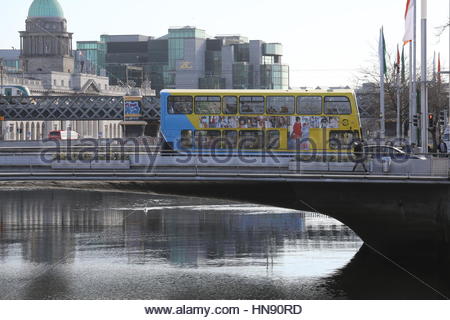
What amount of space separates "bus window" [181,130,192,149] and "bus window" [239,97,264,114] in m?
3.35

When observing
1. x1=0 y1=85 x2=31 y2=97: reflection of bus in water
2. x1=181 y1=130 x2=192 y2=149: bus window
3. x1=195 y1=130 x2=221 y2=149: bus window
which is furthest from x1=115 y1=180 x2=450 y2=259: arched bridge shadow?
x1=0 y1=85 x2=31 y2=97: reflection of bus in water

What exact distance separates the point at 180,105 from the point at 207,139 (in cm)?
252

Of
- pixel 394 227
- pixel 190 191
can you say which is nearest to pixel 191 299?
pixel 190 191

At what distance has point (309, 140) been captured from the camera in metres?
54.1

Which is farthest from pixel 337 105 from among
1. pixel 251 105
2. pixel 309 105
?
pixel 251 105

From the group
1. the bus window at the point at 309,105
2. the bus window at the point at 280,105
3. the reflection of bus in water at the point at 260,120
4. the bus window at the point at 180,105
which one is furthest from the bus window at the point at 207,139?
the bus window at the point at 309,105

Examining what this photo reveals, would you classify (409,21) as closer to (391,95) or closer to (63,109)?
(391,95)

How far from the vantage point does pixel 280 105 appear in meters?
53.6

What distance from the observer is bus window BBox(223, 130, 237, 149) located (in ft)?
178

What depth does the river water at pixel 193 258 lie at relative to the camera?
123ft

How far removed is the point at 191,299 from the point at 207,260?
26.2 feet

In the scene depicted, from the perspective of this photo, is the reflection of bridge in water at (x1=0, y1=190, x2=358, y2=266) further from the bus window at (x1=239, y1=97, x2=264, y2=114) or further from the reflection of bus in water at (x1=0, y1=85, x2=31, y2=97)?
the reflection of bus in water at (x1=0, y1=85, x2=31, y2=97)

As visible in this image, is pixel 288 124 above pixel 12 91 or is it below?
below
